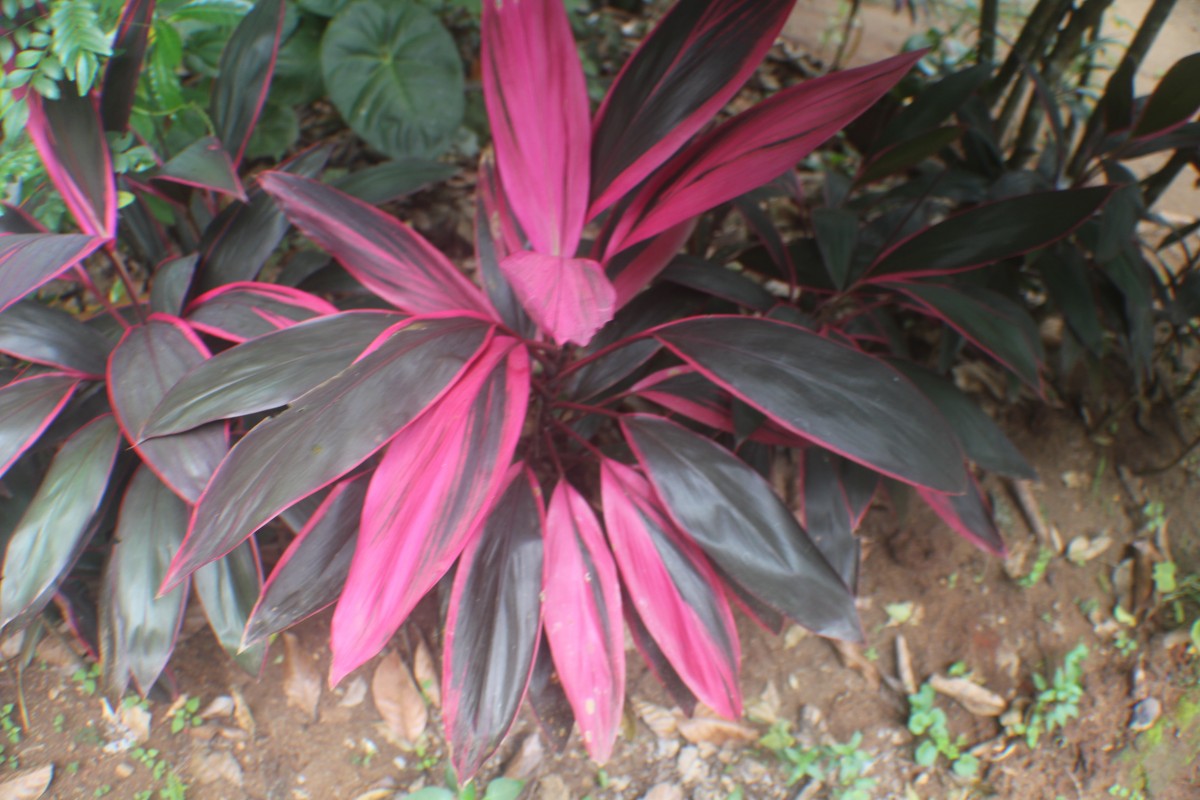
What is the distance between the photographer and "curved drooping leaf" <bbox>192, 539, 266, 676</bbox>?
3.06ft

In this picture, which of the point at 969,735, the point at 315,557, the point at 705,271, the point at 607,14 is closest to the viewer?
the point at 315,557

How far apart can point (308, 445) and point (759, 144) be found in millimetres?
593

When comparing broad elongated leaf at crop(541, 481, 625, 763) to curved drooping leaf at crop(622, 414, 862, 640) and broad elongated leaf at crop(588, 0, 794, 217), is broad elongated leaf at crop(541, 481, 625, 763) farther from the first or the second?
broad elongated leaf at crop(588, 0, 794, 217)

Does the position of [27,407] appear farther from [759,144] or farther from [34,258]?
[759,144]

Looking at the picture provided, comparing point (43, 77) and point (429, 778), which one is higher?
point (43, 77)

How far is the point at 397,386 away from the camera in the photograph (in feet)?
2.59

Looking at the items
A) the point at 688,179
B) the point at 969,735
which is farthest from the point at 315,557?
the point at 969,735

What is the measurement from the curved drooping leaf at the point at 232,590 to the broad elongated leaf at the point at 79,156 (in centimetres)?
42

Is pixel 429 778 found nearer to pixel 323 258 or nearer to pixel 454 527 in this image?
pixel 454 527

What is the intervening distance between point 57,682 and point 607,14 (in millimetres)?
2243

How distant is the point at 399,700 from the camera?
122cm

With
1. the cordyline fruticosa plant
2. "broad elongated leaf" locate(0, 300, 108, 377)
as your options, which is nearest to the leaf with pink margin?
the cordyline fruticosa plant

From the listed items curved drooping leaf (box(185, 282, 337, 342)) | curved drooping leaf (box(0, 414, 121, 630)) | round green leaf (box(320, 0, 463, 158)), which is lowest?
curved drooping leaf (box(0, 414, 121, 630))

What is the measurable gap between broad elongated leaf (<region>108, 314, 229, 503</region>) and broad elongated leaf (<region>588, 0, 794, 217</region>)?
522 mm
